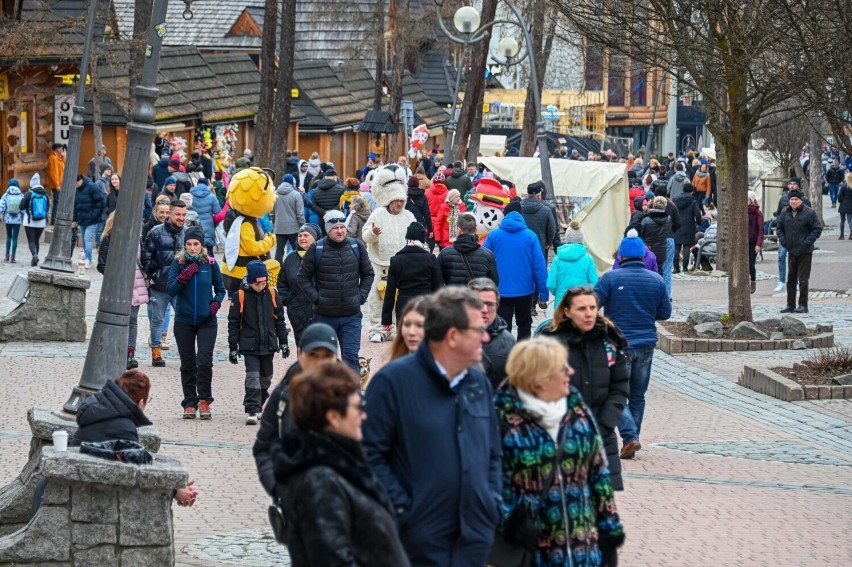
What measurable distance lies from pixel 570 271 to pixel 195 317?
3.63 m

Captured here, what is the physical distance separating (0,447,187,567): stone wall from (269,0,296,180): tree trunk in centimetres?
2601

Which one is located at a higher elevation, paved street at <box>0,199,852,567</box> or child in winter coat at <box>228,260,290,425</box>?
child in winter coat at <box>228,260,290,425</box>

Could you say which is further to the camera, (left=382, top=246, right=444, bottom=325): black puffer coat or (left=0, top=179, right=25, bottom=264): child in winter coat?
(left=0, top=179, right=25, bottom=264): child in winter coat

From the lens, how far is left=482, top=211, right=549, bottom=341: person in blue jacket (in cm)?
1495

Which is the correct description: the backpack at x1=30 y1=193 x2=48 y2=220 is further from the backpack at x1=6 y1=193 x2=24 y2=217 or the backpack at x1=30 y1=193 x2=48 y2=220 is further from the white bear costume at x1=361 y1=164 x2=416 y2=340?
A: the white bear costume at x1=361 y1=164 x2=416 y2=340

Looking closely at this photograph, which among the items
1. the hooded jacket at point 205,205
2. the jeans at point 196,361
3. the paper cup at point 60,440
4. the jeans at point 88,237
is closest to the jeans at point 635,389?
the jeans at point 196,361

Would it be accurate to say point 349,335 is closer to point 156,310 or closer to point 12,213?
point 156,310

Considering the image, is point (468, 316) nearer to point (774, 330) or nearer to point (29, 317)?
point (29, 317)

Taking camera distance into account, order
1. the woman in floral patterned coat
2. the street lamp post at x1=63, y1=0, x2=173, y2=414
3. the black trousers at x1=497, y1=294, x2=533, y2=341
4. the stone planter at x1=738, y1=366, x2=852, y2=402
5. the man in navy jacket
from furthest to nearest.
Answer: the black trousers at x1=497, y1=294, x2=533, y2=341, the stone planter at x1=738, y1=366, x2=852, y2=402, the street lamp post at x1=63, y1=0, x2=173, y2=414, the woman in floral patterned coat, the man in navy jacket

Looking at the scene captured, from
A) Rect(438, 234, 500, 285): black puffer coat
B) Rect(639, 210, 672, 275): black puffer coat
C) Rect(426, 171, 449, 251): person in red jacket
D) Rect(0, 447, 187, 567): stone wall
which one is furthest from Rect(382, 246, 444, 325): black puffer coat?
Rect(426, 171, 449, 251): person in red jacket

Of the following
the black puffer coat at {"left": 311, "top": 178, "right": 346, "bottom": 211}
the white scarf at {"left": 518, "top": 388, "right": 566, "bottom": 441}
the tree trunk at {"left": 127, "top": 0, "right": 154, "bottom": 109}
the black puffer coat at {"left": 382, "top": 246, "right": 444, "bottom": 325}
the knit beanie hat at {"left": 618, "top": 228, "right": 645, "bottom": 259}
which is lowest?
the white scarf at {"left": 518, "top": 388, "right": 566, "bottom": 441}

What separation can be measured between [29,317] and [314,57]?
4729 cm

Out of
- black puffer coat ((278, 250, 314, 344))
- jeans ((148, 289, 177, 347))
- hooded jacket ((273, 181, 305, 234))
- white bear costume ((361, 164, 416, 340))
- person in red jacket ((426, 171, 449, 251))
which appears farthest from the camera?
person in red jacket ((426, 171, 449, 251))

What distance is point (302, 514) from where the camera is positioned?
15.2 ft
